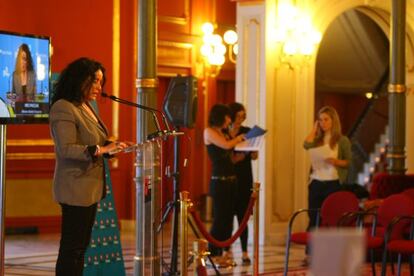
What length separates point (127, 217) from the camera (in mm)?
11641

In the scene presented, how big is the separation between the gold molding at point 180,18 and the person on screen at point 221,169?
4372 mm

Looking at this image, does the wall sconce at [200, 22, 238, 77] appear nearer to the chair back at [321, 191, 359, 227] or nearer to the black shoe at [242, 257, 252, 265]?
the black shoe at [242, 257, 252, 265]

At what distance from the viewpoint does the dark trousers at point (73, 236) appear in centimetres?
488

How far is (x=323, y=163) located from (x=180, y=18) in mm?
4580

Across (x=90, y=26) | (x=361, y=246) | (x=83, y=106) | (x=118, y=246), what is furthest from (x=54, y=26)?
(x=361, y=246)

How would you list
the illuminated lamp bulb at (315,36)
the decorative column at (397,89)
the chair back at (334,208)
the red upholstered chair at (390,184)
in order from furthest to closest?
1. the illuminated lamp bulb at (315,36)
2. the decorative column at (397,89)
3. the red upholstered chair at (390,184)
4. the chair back at (334,208)

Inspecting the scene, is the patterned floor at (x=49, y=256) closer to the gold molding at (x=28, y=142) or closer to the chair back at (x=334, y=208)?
the chair back at (x=334, y=208)

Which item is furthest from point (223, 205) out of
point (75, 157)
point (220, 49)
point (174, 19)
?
point (220, 49)

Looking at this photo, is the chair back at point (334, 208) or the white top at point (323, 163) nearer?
the chair back at point (334, 208)

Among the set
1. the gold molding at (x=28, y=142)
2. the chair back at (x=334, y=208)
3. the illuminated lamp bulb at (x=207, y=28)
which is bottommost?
the chair back at (x=334, y=208)

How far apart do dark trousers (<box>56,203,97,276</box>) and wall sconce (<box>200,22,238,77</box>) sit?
25.0 feet

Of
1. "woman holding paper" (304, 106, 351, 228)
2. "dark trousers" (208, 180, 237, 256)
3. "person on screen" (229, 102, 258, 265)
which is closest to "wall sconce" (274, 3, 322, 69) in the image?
"woman holding paper" (304, 106, 351, 228)

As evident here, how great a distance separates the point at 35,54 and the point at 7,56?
238mm

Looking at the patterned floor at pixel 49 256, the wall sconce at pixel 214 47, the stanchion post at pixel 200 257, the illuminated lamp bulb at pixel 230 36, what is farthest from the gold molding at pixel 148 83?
the illuminated lamp bulb at pixel 230 36
